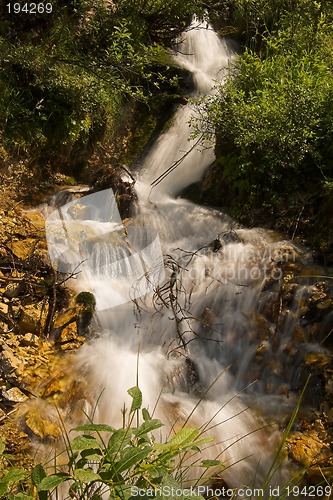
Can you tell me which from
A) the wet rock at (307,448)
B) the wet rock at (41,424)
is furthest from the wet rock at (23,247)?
the wet rock at (307,448)

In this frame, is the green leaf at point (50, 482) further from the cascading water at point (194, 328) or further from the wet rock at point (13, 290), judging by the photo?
the wet rock at point (13, 290)

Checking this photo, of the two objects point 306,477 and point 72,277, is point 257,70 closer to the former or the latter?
point 72,277

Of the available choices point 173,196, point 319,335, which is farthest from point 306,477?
point 173,196

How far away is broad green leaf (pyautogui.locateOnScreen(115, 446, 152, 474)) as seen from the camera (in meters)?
1.13

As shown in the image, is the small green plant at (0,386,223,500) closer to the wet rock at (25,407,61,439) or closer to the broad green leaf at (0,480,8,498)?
the broad green leaf at (0,480,8,498)

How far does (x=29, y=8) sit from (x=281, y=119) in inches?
157

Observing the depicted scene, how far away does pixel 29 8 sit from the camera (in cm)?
627

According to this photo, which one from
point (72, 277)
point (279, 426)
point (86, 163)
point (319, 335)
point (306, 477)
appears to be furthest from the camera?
point (86, 163)

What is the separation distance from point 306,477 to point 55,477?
2.53 metres

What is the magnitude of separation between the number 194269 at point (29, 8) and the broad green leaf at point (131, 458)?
6744 mm

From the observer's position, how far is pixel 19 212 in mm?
5270

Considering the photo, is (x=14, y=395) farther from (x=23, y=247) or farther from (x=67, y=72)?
(x=67, y=72)

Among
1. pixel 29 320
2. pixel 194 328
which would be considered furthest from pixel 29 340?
pixel 194 328

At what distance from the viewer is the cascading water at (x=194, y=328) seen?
3.70 m
